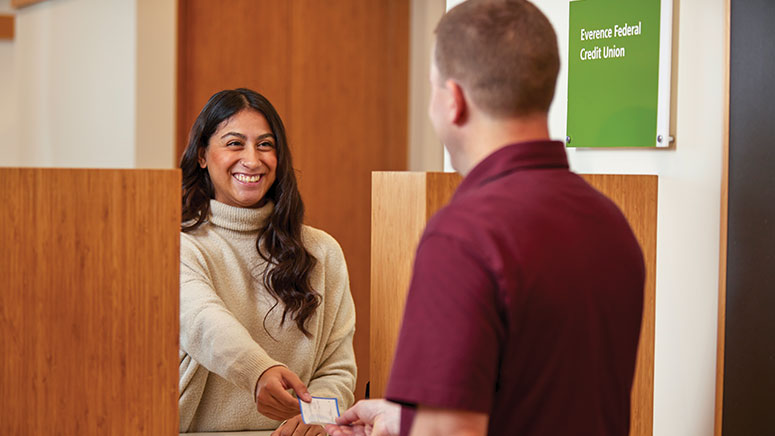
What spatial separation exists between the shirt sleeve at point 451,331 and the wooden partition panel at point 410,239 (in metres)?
0.84

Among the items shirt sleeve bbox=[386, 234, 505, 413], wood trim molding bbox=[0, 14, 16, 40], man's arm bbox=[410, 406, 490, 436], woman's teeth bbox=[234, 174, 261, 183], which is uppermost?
wood trim molding bbox=[0, 14, 16, 40]

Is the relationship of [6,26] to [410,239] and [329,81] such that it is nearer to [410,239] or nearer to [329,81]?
[329,81]

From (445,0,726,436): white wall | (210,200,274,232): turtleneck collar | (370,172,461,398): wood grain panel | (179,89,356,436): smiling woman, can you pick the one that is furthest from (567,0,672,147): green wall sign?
(210,200,274,232): turtleneck collar

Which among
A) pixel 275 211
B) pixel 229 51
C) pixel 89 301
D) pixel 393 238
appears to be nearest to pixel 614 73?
pixel 393 238

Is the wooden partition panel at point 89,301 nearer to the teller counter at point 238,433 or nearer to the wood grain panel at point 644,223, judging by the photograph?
the teller counter at point 238,433

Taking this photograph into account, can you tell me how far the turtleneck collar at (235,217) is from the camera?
7.41 feet

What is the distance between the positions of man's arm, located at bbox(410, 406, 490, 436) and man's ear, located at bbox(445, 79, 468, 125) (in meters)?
0.33

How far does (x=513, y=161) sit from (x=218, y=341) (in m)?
1.14

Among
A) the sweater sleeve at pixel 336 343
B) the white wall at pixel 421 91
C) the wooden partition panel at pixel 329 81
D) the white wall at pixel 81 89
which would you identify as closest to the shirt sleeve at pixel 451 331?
the sweater sleeve at pixel 336 343

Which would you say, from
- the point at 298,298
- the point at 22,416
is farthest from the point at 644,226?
the point at 22,416

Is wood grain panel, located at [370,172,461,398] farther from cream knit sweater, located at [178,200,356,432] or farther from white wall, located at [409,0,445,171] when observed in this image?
white wall, located at [409,0,445,171]

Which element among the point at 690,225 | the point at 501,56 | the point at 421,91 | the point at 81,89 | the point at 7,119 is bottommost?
the point at 690,225

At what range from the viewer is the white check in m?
1.65

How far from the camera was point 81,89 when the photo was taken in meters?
3.18
